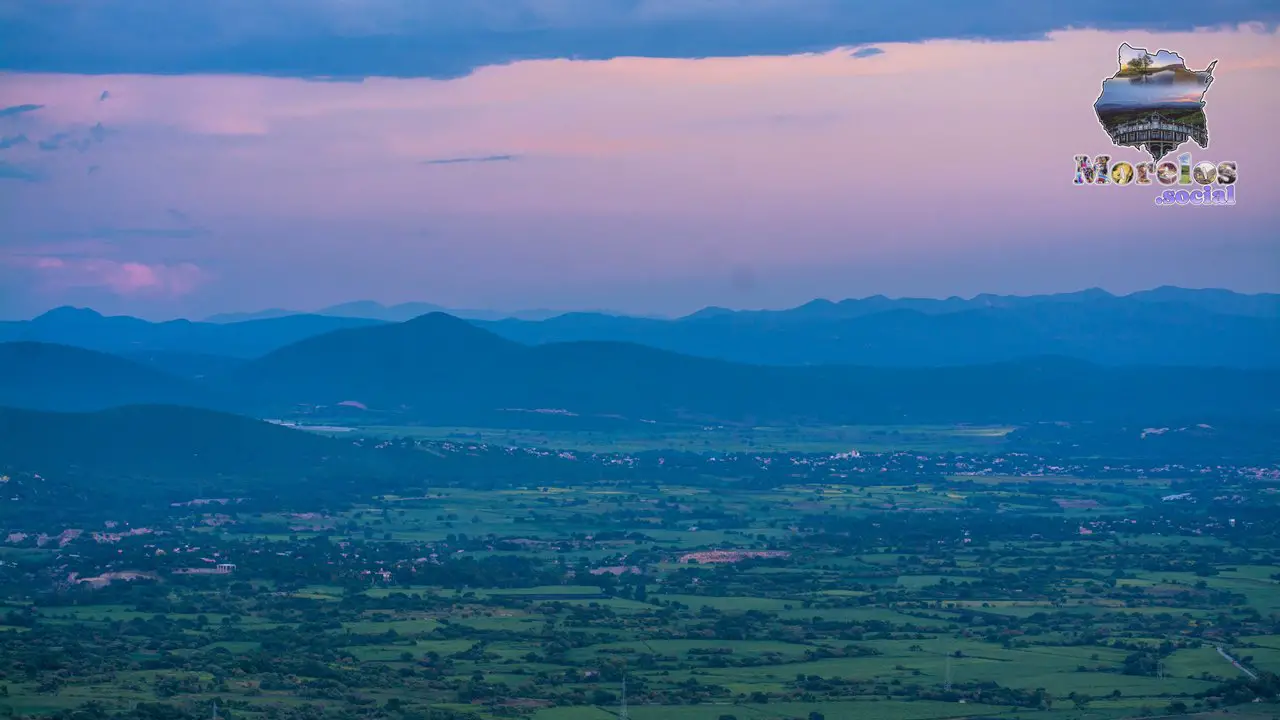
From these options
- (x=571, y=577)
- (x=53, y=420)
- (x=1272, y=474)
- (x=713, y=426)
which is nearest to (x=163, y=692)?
(x=571, y=577)

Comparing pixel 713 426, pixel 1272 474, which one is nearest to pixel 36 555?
pixel 1272 474

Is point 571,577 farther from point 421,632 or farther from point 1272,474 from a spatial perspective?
point 1272,474

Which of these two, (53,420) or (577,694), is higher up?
(53,420)

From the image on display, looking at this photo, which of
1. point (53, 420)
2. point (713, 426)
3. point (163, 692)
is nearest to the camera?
point (163, 692)

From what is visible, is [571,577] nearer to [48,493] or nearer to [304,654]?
[304,654]

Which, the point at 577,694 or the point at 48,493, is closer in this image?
the point at 577,694

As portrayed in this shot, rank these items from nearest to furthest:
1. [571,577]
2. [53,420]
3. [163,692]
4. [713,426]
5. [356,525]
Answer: [163,692]
[571,577]
[356,525]
[53,420]
[713,426]
